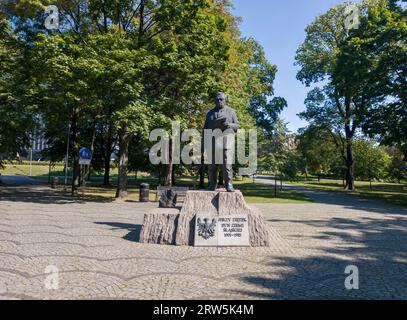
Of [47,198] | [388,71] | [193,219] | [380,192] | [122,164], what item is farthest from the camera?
[380,192]

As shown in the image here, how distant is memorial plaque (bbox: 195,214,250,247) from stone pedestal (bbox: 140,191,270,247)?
0.44 feet

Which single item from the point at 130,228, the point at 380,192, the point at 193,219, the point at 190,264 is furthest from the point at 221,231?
the point at 380,192

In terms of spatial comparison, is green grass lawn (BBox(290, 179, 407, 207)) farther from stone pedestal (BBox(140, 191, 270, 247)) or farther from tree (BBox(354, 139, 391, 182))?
stone pedestal (BBox(140, 191, 270, 247))

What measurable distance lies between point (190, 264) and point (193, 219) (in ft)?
6.82

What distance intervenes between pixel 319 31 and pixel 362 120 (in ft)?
47.2

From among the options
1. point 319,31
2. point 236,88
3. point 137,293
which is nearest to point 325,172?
point 319,31

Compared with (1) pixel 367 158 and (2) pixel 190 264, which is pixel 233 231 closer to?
(2) pixel 190 264

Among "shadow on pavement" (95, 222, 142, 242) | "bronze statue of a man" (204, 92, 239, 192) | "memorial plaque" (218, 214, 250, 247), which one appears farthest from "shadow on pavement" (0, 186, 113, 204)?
"memorial plaque" (218, 214, 250, 247)

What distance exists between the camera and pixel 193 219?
8742 millimetres

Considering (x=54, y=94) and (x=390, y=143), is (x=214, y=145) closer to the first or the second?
(x=54, y=94)

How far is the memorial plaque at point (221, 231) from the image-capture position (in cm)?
845

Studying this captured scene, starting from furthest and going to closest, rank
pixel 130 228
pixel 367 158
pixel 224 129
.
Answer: pixel 367 158, pixel 130 228, pixel 224 129

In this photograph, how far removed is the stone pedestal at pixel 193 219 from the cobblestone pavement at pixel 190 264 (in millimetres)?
393

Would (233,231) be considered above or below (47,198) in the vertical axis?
above
